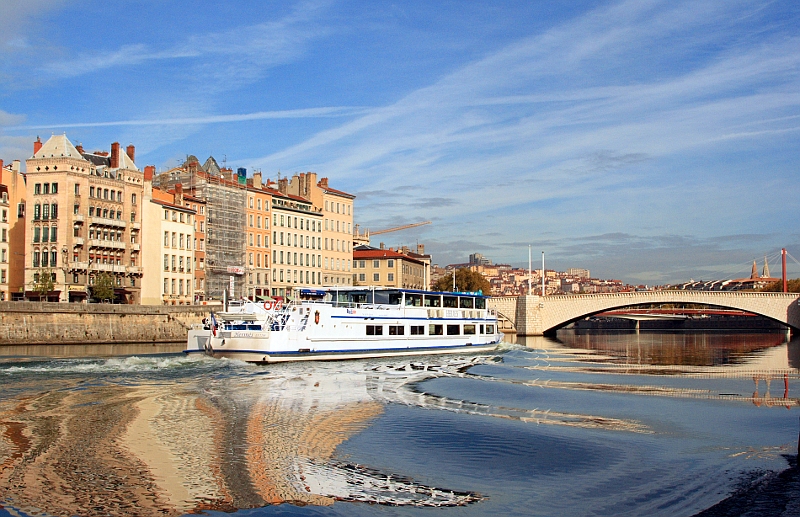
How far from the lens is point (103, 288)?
76.0 m

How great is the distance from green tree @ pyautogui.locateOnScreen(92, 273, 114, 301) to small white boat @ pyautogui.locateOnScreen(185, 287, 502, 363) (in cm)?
2831

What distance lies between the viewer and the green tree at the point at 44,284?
73.0 meters

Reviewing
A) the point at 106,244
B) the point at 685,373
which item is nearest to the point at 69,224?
the point at 106,244

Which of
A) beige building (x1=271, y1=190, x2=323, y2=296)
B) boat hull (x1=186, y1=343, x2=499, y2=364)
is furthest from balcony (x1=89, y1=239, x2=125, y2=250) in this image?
→ boat hull (x1=186, y1=343, x2=499, y2=364)

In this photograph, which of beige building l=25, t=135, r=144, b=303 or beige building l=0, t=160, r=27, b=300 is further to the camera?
beige building l=0, t=160, r=27, b=300

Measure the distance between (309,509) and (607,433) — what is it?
1157 centimetres

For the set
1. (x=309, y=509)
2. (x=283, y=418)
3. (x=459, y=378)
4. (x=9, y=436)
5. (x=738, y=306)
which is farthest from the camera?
(x=738, y=306)

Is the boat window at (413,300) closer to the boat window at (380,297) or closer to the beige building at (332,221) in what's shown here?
the boat window at (380,297)

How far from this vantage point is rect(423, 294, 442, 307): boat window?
60.3 meters

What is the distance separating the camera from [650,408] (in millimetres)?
30984

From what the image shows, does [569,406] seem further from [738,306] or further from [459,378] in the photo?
[738,306]

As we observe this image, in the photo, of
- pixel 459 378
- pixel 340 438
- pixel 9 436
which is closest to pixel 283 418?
pixel 340 438

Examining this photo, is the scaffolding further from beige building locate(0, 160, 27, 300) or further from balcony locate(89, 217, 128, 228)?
beige building locate(0, 160, 27, 300)

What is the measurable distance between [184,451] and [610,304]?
92.3 metres
